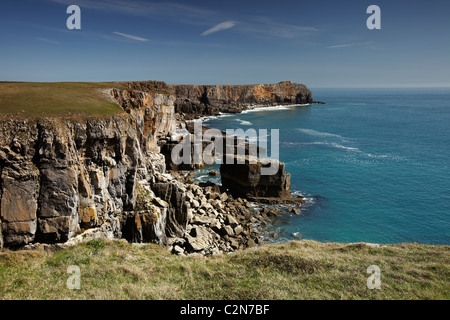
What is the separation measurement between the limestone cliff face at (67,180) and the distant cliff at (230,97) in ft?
292

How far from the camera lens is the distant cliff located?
409 ft

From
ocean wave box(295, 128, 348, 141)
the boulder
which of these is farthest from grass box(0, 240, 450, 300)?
ocean wave box(295, 128, 348, 141)

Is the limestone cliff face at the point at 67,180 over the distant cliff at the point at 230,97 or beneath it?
beneath

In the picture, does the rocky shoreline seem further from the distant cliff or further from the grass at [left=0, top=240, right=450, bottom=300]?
the distant cliff

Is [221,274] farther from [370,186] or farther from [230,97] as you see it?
[230,97]

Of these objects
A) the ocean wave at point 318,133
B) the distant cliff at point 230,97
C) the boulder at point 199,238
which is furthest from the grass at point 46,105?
the distant cliff at point 230,97

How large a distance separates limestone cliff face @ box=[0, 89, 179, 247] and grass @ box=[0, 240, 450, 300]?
2888 mm

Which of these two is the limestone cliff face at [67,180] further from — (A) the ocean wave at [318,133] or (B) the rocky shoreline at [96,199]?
(A) the ocean wave at [318,133]

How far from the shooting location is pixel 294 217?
34031 mm

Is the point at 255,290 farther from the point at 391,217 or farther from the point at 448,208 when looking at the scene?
the point at 448,208

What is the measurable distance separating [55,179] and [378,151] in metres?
67.7

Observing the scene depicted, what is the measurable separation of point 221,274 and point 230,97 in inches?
A: 6079

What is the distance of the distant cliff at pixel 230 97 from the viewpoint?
Answer: 125m
